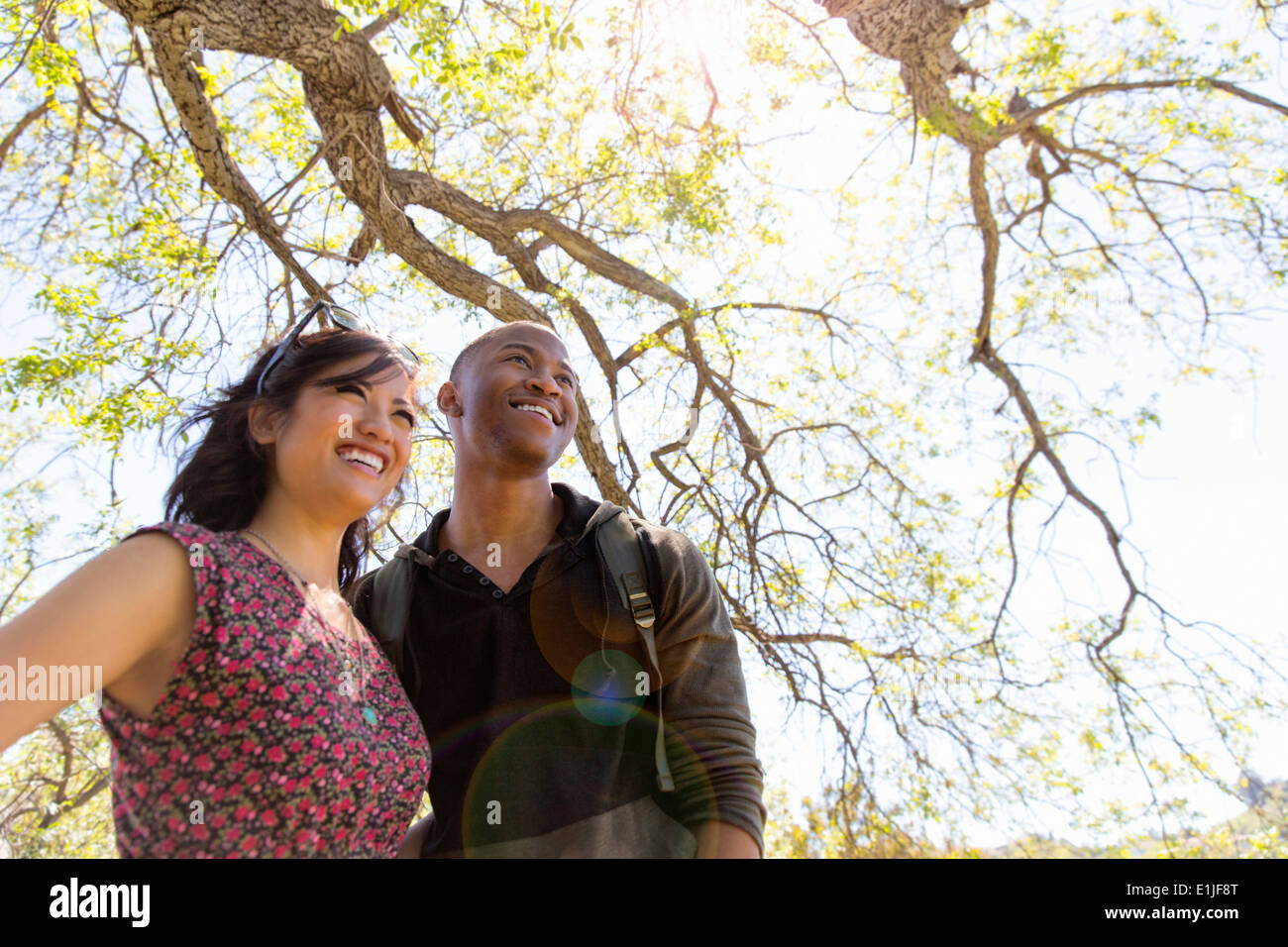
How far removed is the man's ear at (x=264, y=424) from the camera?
6.30 feet

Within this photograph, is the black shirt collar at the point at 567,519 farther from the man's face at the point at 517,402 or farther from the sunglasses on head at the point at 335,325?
the sunglasses on head at the point at 335,325

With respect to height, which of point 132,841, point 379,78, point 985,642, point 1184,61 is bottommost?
point 132,841

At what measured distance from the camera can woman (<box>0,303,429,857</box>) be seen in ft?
4.24

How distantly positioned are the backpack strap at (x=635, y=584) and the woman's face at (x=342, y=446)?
0.59 m

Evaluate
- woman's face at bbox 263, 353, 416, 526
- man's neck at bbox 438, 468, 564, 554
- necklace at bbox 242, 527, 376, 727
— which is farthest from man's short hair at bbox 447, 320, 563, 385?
necklace at bbox 242, 527, 376, 727

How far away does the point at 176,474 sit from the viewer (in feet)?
6.40

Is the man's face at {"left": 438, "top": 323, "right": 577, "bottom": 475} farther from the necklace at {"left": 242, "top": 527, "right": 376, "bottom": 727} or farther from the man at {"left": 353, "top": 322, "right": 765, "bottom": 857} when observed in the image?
the necklace at {"left": 242, "top": 527, "right": 376, "bottom": 727}

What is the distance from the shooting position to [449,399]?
9.02 feet

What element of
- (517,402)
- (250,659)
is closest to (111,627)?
(250,659)

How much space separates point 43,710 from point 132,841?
0.39m

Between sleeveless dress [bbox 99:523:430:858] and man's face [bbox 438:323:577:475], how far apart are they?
2.97 ft
